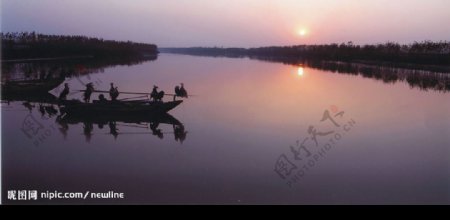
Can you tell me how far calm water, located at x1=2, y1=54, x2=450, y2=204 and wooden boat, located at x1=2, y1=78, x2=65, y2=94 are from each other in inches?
26.0

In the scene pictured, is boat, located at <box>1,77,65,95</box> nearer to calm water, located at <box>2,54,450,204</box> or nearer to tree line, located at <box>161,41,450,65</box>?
calm water, located at <box>2,54,450,204</box>

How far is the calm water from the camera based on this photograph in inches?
193

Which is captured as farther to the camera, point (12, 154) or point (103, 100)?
point (103, 100)

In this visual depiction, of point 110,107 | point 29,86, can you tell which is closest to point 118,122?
point 110,107

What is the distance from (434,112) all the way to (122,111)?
696 cm

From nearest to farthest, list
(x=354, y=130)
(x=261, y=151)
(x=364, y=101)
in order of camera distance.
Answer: (x=261, y=151), (x=354, y=130), (x=364, y=101)

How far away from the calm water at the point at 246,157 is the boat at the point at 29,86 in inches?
25.9

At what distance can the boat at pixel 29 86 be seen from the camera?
11055mm

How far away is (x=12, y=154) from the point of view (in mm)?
6043

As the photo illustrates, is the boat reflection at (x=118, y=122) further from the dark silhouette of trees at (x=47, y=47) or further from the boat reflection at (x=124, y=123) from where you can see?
the dark silhouette of trees at (x=47, y=47)
